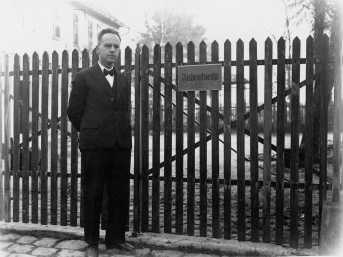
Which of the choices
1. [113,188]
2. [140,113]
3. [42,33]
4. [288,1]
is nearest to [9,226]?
[113,188]

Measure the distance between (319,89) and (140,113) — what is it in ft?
6.67

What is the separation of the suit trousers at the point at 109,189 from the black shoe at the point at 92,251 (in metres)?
0.05

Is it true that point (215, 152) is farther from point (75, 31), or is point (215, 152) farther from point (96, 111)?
point (75, 31)

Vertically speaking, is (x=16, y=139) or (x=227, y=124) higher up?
(x=227, y=124)

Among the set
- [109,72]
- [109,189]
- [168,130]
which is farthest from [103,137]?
[168,130]

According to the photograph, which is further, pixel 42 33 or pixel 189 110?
pixel 42 33

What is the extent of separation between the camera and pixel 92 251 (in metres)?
4.34

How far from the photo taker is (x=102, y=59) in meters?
4.52

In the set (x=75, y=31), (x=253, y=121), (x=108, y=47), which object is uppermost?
(x=75, y=31)

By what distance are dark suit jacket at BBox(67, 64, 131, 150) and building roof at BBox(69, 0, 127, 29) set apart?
23401 millimetres

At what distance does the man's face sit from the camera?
4.43 metres

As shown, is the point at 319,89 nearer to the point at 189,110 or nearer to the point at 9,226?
the point at 189,110

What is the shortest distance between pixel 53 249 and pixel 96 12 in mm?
26995

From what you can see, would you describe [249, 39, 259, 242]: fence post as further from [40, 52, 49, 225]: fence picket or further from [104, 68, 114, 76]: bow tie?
[40, 52, 49, 225]: fence picket
